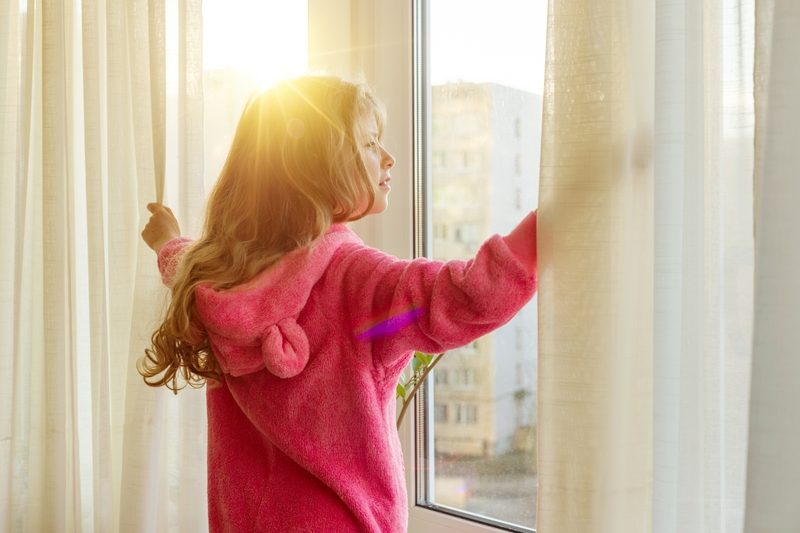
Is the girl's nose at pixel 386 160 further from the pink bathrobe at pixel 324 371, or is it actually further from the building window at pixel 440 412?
the building window at pixel 440 412

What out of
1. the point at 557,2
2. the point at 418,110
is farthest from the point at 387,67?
the point at 557,2

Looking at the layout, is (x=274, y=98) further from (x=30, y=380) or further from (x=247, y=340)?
(x=30, y=380)

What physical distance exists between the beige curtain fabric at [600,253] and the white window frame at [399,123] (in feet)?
1.92

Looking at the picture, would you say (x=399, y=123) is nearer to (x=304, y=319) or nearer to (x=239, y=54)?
(x=239, y=54)

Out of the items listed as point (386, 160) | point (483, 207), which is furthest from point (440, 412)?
point (386, 160)

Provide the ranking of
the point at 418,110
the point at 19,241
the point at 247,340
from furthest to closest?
1. the point at 19,241
2. the point at 418,110
3. the point at 247,340

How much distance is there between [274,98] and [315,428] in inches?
17.6

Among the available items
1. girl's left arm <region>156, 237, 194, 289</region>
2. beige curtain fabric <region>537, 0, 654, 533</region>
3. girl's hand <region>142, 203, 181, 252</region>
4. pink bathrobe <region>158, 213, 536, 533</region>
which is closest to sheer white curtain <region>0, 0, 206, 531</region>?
girl's hand <region>142, 203, 181, 252</region>

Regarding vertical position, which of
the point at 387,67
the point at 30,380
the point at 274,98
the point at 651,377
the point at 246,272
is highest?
the point at 387,67

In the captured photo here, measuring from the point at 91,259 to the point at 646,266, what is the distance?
1.06 meters

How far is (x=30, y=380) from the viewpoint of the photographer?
4.84 feet

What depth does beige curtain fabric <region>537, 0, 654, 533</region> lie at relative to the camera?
686 millimetres

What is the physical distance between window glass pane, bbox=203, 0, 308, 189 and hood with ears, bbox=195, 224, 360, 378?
56 cm

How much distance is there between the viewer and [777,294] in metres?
0.56
